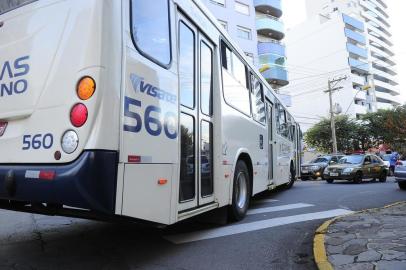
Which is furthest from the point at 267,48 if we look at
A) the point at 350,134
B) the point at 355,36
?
the point at 355,36

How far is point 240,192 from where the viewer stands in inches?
296

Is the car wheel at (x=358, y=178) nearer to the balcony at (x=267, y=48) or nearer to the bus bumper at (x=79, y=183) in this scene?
the bus bumper at (x=79, y=183)

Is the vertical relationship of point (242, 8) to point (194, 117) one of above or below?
above

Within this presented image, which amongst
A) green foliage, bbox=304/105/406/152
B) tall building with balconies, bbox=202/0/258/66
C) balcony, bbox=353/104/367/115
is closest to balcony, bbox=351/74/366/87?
balcony, bbox=353/104/367/115

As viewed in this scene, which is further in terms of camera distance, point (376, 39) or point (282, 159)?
point (376, 39)

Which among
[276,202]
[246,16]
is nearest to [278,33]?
[246,16]

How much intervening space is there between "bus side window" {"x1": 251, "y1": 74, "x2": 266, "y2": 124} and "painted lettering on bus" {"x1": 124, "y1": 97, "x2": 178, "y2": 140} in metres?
4.18

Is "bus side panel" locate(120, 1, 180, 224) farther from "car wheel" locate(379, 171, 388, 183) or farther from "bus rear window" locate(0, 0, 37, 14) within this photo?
"car wheel" locate(379, 171, 388, 183)

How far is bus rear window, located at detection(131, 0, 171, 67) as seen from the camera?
4238mm

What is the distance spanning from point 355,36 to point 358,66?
569cm

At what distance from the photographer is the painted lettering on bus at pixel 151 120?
3.94m

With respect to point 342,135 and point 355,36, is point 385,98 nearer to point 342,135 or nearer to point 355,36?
point 355,36

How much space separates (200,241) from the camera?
19.2ft

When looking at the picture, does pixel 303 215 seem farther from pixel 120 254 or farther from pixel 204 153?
pixel 120 254
